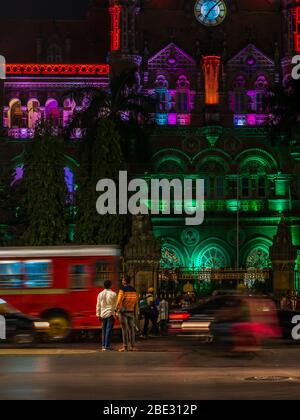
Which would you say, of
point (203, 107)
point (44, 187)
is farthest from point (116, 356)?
point (203, 107)

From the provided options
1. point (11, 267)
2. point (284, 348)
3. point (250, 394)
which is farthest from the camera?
point (11, 267)

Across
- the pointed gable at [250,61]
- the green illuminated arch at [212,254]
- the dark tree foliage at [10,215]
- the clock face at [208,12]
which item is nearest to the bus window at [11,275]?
the dark tree foliage at [10,215]

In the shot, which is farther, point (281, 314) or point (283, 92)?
point (283, 92)

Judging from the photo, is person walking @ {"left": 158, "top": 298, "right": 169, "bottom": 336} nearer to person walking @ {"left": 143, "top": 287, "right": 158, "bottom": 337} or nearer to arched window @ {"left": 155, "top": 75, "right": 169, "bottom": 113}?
person walking @ {"left": 143, "top": 287, "right": 158, "bottom": 337}

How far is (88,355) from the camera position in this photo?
23.1 m

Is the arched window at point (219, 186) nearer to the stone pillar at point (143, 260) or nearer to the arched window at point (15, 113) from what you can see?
the arched window at point (15, 113)

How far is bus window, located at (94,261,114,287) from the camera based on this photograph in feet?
98.4

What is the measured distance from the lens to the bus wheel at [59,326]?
29547 mm

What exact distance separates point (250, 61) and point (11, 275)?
46048mm

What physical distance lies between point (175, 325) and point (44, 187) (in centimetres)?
2493

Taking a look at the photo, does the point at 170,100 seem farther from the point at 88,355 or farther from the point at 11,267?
the point at 88,355

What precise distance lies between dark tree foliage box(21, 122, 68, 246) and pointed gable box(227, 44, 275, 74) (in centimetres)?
2497

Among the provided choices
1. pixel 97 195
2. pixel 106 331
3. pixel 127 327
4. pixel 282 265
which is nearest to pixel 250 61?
pixel 97 195

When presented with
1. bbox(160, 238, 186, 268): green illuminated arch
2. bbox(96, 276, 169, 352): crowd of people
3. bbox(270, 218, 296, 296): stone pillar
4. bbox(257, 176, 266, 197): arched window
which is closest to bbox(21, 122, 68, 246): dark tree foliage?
bbox(270, 218, 296, 296): stone pillar
